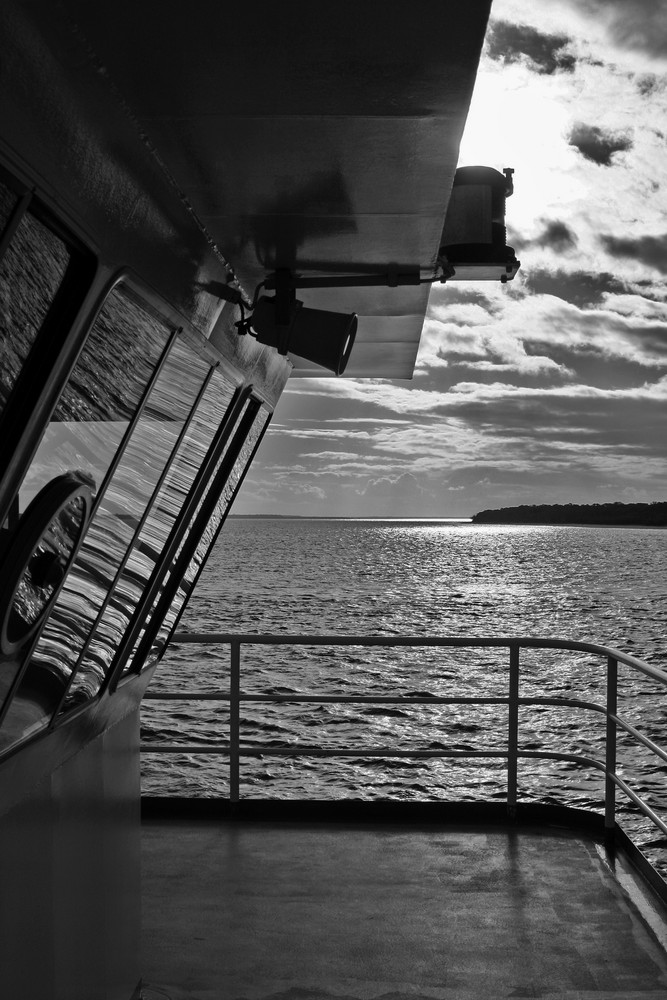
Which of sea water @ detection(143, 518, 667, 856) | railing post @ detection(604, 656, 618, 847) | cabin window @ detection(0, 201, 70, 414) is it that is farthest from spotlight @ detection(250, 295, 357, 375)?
sea water @ detection(143, 518, 667, 856)

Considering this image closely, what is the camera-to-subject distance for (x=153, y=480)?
7.98 feet

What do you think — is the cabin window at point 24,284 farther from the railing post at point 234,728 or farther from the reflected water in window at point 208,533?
the railing post at point 234,728

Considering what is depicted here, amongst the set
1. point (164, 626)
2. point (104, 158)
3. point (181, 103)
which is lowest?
point (164, 626)

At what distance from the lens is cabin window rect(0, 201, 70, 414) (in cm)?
140

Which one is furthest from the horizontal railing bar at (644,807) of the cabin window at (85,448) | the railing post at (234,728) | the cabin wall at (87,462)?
the cabin window at (85,448)

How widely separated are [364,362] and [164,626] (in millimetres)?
1600

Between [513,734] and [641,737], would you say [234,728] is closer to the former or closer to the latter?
[513,734]

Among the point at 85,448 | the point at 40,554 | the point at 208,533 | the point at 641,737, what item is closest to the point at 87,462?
the point at 85,448

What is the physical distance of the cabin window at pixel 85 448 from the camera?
1738 mm

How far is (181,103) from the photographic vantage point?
1.64m

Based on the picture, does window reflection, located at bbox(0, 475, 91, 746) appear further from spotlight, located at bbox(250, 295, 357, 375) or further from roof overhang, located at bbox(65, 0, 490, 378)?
spotlight, located at bbox(250, 295, 357, 375)

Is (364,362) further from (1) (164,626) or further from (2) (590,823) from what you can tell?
(2) (590,823)

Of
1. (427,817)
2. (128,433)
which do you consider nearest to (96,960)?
(128,433)

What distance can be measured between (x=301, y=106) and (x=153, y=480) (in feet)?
3.52
